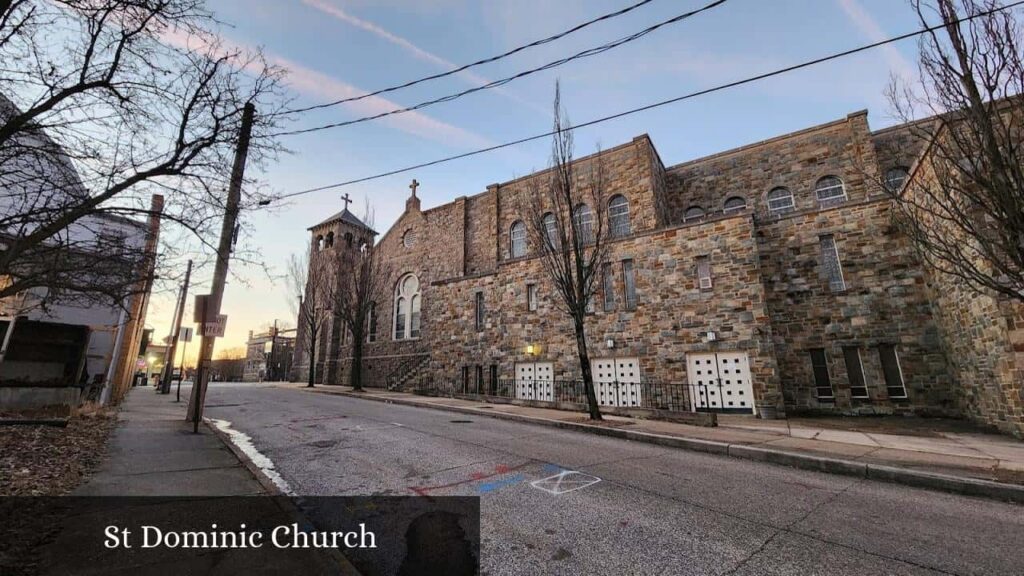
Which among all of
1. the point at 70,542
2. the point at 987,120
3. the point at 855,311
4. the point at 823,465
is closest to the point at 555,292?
the point at 855,311

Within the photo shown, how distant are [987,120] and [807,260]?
34.1ft

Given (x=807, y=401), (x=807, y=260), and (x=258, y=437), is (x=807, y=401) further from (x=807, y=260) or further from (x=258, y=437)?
(x=258, y=437)

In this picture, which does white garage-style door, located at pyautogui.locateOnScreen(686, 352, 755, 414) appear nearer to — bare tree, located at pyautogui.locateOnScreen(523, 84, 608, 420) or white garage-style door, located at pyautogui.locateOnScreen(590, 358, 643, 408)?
white garage-style door, located at pyautogui.locateOnScreen(590, 358, 643, 408)

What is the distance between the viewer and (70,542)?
3045mm

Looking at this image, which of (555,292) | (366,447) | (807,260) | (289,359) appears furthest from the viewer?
(289,359)

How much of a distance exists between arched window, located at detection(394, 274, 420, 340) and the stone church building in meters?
6.09

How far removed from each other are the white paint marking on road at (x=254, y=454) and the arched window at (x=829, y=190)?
2253 cm

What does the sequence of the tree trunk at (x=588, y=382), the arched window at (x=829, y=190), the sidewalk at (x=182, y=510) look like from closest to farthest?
the sidewalk at (x=182, y=510), the tree trunk at (x=588, y=382), the arched window at (x=829, y=190)

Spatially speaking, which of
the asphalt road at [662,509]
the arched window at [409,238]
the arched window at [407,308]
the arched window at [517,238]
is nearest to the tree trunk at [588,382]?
the asphalt road at [662,509]

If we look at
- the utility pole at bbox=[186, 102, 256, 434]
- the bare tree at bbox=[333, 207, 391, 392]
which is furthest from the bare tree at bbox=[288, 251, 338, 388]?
the utility pole at bbox=[186, 102, 256, 434]

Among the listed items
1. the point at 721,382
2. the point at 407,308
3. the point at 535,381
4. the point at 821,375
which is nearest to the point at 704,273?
the point at 721,382

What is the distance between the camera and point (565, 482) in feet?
17.2

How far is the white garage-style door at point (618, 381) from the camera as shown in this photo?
49.4ft

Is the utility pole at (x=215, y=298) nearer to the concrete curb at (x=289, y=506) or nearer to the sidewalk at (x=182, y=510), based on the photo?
the sidewalk at (x=182, y=510)
